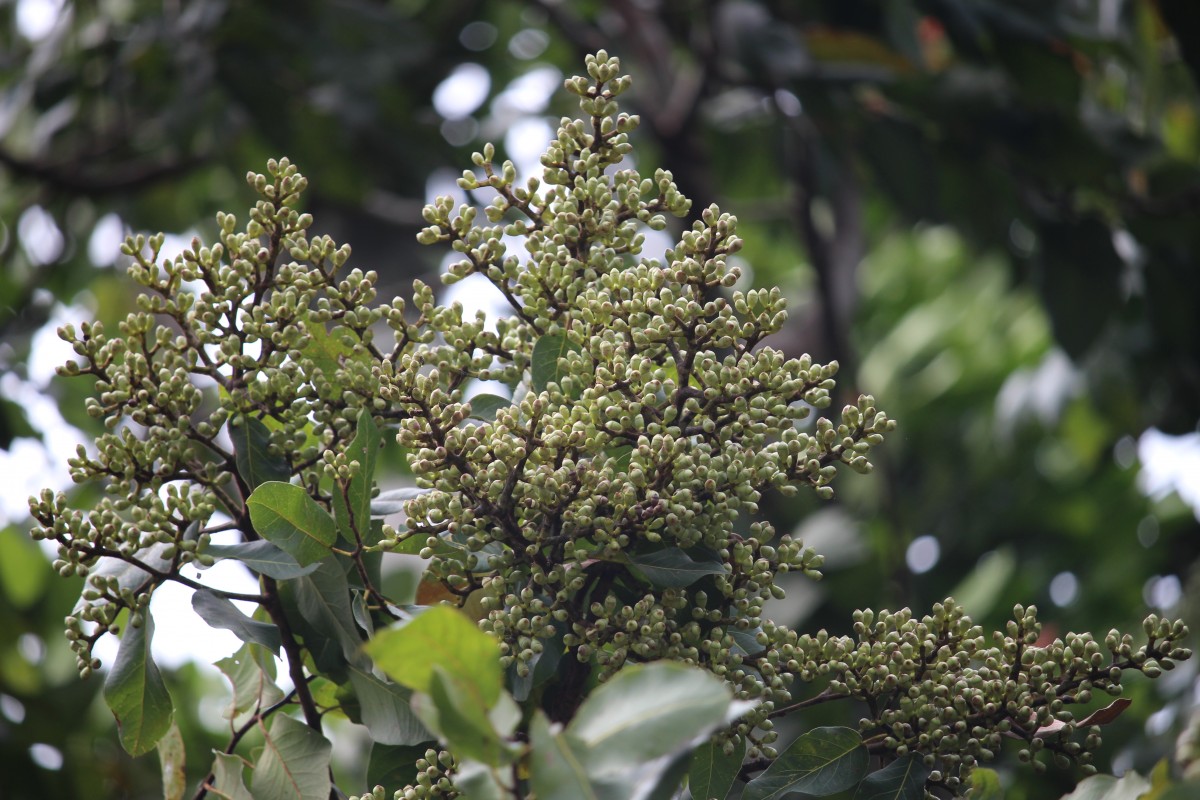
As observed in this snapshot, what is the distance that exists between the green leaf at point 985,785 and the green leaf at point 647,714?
0.81ft

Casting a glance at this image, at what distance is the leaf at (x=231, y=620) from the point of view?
70cm

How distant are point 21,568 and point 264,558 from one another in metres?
2.35

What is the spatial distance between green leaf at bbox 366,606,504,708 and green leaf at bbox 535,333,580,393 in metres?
0.23

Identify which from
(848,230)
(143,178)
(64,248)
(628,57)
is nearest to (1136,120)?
(848,230)

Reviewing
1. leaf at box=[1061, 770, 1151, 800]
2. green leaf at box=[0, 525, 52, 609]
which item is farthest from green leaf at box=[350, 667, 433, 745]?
green leaf at box=[0, 525, 52, 609]

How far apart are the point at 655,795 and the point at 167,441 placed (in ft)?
1.25

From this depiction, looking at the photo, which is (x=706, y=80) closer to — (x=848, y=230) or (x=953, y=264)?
(x=848, y=230)

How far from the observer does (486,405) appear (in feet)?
2.63

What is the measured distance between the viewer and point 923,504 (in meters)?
4.29

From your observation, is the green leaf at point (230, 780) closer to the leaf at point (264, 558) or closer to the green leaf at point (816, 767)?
the leaf at point (264, 558)

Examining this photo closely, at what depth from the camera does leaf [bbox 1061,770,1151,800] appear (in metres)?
0.66

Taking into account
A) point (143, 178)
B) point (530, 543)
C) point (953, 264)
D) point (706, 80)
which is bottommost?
point (530, 543)

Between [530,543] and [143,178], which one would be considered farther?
[143,178]

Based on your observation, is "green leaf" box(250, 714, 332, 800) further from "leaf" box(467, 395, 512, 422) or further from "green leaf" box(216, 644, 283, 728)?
"leaf" box(467, 395, 512, 422)
